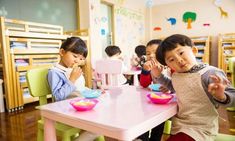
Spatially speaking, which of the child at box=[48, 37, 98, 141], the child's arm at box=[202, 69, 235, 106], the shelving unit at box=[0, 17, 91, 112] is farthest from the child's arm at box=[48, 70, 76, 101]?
the shelving unit at box=[0, 17, 91, 112]

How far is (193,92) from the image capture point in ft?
2.74

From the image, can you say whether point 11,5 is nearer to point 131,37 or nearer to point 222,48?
point 131,37

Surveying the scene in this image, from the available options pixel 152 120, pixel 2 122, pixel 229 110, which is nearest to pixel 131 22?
pixel 229 110

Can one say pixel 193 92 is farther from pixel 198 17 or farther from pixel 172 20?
pixel 172 20

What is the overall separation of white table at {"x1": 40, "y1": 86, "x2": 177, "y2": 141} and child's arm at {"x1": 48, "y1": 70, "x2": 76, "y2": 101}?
251 millimetres

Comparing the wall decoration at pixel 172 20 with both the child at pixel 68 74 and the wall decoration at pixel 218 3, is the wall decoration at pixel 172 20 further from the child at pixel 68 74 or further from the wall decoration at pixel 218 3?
the child at pixel 68 74

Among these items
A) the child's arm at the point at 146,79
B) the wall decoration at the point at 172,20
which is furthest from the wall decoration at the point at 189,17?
the child's arm at the point at 146,79

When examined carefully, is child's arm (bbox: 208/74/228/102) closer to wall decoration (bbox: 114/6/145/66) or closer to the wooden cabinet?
wall decoration (bbox: 114/6/145/66)

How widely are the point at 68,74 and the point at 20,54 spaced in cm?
192

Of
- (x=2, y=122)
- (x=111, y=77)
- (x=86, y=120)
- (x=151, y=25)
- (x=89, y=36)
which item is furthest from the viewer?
(x=151, y=25)

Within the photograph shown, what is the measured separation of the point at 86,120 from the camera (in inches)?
25.5

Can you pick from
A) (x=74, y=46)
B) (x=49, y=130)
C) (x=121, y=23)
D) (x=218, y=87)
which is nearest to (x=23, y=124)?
(x=74, y=46)

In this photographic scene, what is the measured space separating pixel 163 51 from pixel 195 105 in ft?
0.89

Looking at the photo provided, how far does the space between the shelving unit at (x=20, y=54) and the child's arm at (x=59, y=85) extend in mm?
1839
